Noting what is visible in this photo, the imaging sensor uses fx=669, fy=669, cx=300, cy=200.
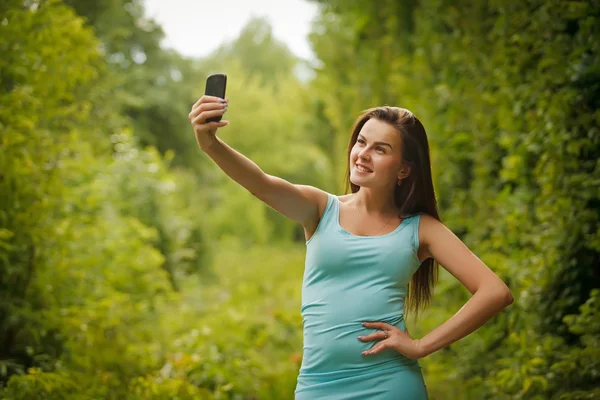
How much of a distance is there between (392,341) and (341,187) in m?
1.76

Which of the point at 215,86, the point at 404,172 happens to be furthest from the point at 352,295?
the point at 215,86

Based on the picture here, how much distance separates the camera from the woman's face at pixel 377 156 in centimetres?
227

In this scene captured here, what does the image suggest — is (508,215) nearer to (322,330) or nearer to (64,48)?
(322,330)

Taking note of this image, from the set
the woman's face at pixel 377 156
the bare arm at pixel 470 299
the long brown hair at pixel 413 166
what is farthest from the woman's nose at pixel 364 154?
the bare arm at pixel 470 299

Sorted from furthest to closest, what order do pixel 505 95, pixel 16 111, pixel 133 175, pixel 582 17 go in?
pixel 133 175, pixel 505 95, pixel 16 111, pixel 582 17

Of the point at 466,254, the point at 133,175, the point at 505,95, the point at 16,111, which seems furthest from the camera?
the point at 133,175

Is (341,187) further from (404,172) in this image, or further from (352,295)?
(352,295)

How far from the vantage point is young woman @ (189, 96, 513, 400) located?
7.04 ft

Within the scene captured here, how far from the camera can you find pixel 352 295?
2180 mm

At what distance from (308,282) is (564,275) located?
1.97m

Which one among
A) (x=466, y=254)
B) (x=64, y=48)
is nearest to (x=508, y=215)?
(x=466, y=254)

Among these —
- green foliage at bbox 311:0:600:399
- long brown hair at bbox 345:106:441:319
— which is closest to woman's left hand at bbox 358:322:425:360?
long brown hair at bbox 345:106:441:319

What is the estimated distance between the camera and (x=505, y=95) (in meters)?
4.42

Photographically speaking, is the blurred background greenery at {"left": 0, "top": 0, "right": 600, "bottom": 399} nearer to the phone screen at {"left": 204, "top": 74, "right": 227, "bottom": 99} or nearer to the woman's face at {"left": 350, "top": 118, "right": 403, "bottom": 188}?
the woman's face at {"left": 350, "top": 118, "right": 403, "bottom": 188}
